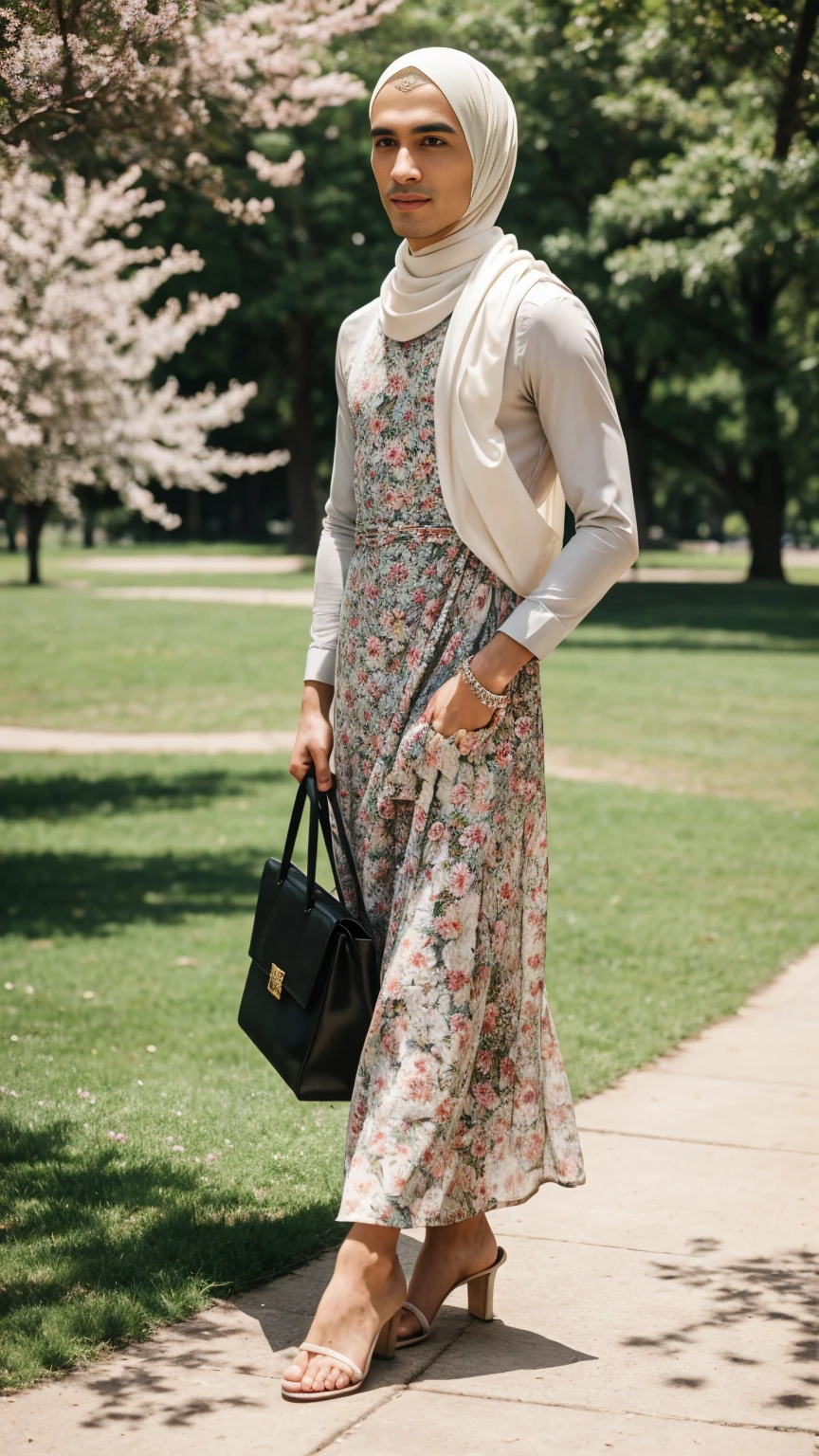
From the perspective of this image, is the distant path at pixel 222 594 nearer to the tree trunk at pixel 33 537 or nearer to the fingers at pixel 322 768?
the tree trunk at pixel 33 537

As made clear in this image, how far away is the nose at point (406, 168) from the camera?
3.27m

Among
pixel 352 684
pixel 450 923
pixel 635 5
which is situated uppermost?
pixel 635 5

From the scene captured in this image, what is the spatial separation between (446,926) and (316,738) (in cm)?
56

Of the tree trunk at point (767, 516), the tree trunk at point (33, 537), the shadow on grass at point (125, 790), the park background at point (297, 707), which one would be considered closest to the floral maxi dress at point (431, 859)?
the park background at point (297, 707)

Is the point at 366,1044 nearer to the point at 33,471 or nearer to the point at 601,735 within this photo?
the point at 33,471

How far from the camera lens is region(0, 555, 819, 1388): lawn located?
3.90 metres

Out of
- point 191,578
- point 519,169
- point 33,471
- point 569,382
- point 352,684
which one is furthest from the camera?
point 191,578

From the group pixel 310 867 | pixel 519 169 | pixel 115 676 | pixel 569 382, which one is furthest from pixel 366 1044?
pixel 519 169

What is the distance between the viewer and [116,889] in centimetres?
956

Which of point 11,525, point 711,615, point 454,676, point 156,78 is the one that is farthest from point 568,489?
point 11,525

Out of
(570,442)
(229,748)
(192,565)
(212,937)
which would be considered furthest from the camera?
(192,565)

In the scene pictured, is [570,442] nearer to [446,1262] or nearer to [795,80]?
[446,1262]

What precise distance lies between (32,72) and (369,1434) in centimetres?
308

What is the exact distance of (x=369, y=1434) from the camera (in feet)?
9.71
